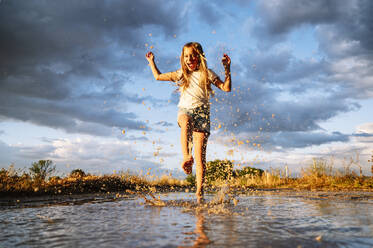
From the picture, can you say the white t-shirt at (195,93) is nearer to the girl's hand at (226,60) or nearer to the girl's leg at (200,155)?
the girl's hand at (226,60)

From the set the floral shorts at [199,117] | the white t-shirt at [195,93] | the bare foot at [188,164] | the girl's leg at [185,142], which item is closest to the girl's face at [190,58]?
the white t-shirt at [195,93]

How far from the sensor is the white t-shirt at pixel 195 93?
15.1ft

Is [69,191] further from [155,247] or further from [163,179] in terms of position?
[155,247]

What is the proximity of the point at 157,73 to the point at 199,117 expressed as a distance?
3.88 feet

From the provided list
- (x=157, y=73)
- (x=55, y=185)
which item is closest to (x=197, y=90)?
(x=157, y=73)

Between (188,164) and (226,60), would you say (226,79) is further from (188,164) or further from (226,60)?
(188,164)

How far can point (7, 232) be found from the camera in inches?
87.8

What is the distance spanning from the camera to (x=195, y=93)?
466 centimetres

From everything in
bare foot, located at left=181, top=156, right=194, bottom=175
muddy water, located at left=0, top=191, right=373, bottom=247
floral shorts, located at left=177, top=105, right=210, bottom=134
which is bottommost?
muddy water, located at left=0, top=191, right=373, bottom=247

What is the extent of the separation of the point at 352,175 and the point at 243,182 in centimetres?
426

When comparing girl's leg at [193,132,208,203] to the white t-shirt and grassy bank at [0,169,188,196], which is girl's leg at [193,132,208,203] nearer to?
the white t-shirt

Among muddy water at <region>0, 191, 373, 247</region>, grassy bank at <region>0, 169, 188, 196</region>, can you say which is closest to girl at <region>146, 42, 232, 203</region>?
grassy bank at <region>0, 169, 188, 196</region>

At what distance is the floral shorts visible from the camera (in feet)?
14.8

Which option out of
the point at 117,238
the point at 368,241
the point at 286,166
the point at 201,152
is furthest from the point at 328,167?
the point at 117,238
